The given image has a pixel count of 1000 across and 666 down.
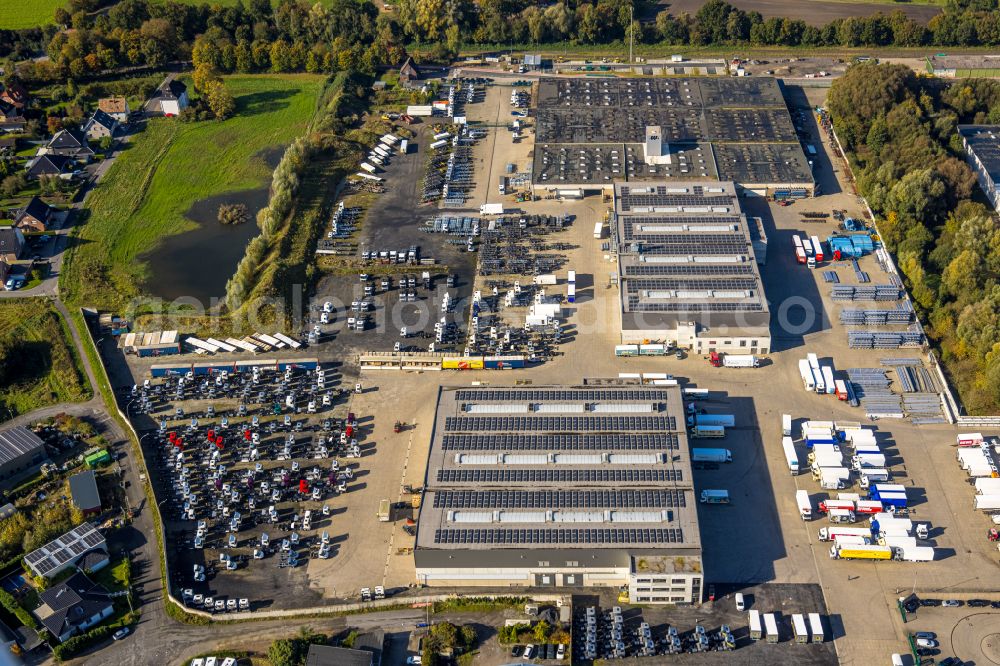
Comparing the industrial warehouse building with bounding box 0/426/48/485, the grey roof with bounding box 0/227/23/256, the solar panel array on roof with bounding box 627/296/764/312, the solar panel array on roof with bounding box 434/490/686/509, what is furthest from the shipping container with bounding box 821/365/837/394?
the grey roof with bounding box 0/227/23/256

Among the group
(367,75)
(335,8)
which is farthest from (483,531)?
(335,8)

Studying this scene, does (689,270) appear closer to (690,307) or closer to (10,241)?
(690,307)

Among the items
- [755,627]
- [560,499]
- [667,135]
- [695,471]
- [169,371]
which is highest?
[667,135]

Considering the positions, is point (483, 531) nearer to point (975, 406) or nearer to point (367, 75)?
point (975, 406)

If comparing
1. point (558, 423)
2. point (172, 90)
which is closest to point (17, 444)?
point (558, 423)

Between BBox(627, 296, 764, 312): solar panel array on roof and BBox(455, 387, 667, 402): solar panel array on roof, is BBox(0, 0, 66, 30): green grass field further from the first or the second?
BBox(455, 387, 667, 402): solar panel array on roof

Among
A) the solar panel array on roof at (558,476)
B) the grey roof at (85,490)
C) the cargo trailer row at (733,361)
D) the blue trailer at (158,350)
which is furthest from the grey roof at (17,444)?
the cargo trailer row at (733,361)
